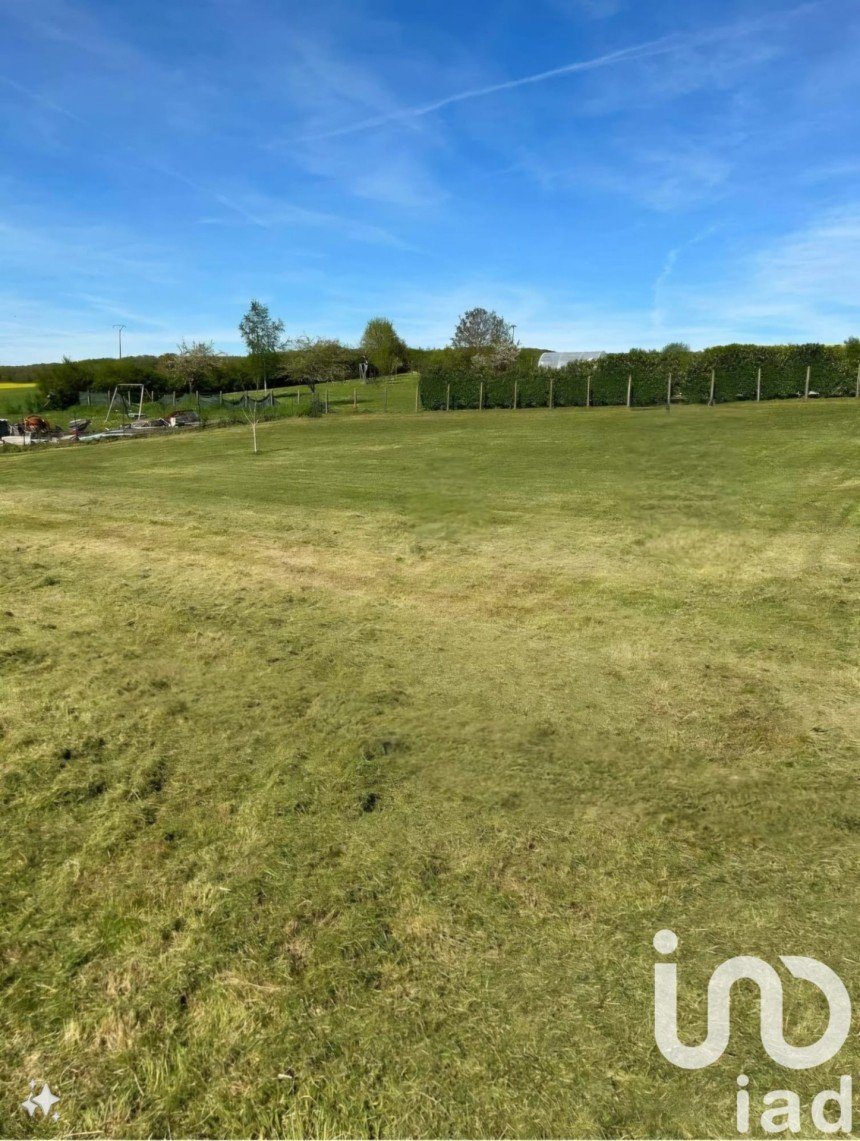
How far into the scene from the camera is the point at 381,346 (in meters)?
56.0

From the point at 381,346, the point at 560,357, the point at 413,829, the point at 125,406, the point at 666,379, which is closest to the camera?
the point at 413,829

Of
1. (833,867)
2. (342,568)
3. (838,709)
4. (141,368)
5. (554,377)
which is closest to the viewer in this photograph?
(833,867)

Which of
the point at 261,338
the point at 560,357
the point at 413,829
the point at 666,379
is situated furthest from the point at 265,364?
the point at 413,829

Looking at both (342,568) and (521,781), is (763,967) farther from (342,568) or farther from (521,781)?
(342,568)

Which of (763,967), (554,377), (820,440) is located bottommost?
(763,967)

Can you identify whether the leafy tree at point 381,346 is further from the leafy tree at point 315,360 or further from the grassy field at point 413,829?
the grassy field at point 413,829

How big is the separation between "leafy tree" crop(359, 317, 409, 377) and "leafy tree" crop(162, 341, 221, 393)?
12719mm

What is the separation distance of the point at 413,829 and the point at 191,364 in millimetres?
50360

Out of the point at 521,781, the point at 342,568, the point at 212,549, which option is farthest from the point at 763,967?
the point at 212,549

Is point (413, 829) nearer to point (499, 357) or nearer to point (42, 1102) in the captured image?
point (42, 1102)

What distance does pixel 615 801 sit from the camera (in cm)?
324

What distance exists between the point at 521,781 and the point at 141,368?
5200cm

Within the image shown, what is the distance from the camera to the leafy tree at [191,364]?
47688 millimetres

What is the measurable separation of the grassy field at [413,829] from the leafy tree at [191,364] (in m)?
44.3
